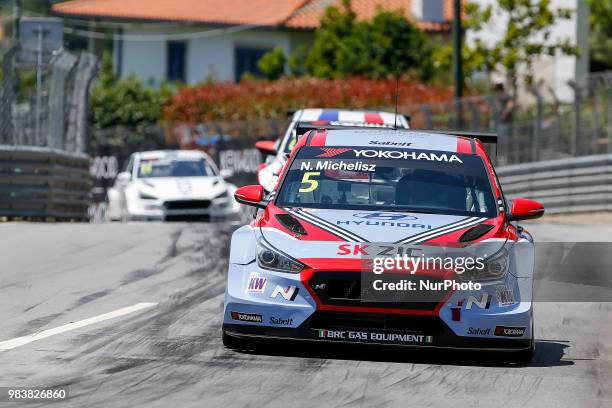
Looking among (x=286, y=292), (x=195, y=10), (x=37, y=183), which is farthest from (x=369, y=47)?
(x=286, y=292)

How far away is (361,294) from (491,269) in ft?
2.70

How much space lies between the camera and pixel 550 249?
16.8 m

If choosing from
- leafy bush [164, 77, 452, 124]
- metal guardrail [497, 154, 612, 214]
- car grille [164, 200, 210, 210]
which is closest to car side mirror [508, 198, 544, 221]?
car grille [164, 200, 210, 210]

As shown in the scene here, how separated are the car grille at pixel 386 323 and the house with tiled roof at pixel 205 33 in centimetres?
5174

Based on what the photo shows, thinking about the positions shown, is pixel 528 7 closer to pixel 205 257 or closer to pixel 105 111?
pixel 105 111

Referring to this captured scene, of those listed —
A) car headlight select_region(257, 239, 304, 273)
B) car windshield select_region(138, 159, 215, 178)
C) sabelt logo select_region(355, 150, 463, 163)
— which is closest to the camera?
car headlight select_region(257, 239, 304, 273)

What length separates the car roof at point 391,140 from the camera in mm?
10141

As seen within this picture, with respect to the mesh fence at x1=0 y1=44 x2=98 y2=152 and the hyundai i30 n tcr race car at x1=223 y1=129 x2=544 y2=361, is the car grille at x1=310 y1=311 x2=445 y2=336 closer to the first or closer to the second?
the hyundai i30 n tcr race car at x1=223 y1=129 x2=544 y2=361

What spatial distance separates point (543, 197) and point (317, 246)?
62.7 feet

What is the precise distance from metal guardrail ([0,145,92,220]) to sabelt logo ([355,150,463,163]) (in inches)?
460

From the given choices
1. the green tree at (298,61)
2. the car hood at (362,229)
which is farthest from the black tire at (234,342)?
the green tree at (298,61)

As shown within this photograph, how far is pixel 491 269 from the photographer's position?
343 inches

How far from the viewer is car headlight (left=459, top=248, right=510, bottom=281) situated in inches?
340

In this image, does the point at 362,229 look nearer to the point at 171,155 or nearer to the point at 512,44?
the point at 171,155
